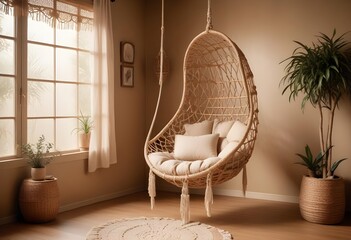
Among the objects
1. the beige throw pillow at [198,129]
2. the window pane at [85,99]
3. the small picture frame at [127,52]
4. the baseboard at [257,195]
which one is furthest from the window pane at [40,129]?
the baseboard at [257,195]

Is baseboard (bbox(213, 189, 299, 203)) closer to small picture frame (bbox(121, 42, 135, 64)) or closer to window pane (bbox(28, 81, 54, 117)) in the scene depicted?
small picture frame (bbox(121, 42, 135, 64))

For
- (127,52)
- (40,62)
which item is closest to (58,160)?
(40,62)

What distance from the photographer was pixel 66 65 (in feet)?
13.6

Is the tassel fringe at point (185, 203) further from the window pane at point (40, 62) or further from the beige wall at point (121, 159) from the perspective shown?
the window pane at point (40, 62)

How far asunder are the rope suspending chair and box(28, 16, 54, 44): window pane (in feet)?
3.69

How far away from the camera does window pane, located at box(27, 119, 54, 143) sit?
377cm

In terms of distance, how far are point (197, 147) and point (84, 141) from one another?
1.23 m

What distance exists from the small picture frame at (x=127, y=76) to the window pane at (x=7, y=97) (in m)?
1.48

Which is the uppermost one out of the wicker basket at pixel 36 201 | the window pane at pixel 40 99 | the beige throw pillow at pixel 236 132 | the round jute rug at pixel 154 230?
the window pane at pixel 40 99

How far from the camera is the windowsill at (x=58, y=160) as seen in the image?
11.3 ft

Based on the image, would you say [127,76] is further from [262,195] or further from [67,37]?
[262,195]

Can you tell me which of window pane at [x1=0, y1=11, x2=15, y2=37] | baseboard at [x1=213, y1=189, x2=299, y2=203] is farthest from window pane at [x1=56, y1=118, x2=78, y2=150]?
baseboard at [x1=213, y1=189, x2=299, y2=203]

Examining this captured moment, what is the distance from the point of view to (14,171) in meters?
3.54

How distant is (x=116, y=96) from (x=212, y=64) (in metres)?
1.20
